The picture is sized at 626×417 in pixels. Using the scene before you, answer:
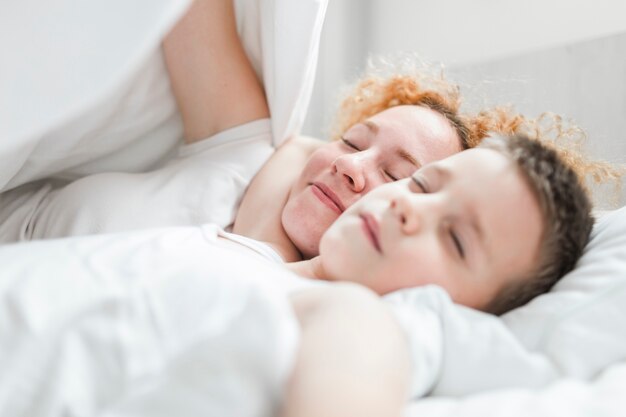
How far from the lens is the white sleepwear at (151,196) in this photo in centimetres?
112

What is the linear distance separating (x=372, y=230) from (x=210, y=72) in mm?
592

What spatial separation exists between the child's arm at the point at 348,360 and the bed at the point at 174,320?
0.02 m

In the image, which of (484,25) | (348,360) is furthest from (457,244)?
(484,25)

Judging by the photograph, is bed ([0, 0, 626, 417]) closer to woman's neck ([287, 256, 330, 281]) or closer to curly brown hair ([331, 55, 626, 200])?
woman's neck ([287, 256, 330, 281])

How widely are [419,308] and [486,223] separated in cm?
13

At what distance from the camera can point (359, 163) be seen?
1.09 m

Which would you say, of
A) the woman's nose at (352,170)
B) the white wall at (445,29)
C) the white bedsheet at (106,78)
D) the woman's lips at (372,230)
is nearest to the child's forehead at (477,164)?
the woman's lips at (372,230)

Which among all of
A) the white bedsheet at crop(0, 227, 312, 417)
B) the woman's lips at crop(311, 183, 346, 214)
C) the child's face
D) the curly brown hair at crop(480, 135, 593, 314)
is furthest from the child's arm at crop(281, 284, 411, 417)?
the woman's lips at crop(311, 183, 346, 214)

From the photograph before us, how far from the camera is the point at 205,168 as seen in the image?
1.24m

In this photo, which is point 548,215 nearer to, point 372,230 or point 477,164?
point 477,164

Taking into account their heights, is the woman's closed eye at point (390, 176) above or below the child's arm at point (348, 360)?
below

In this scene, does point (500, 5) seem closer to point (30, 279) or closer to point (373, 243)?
point (373, 243)

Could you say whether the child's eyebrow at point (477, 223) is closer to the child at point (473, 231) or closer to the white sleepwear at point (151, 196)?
the child at point (473, 231)

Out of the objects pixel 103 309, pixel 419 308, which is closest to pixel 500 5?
pixel 419 308
